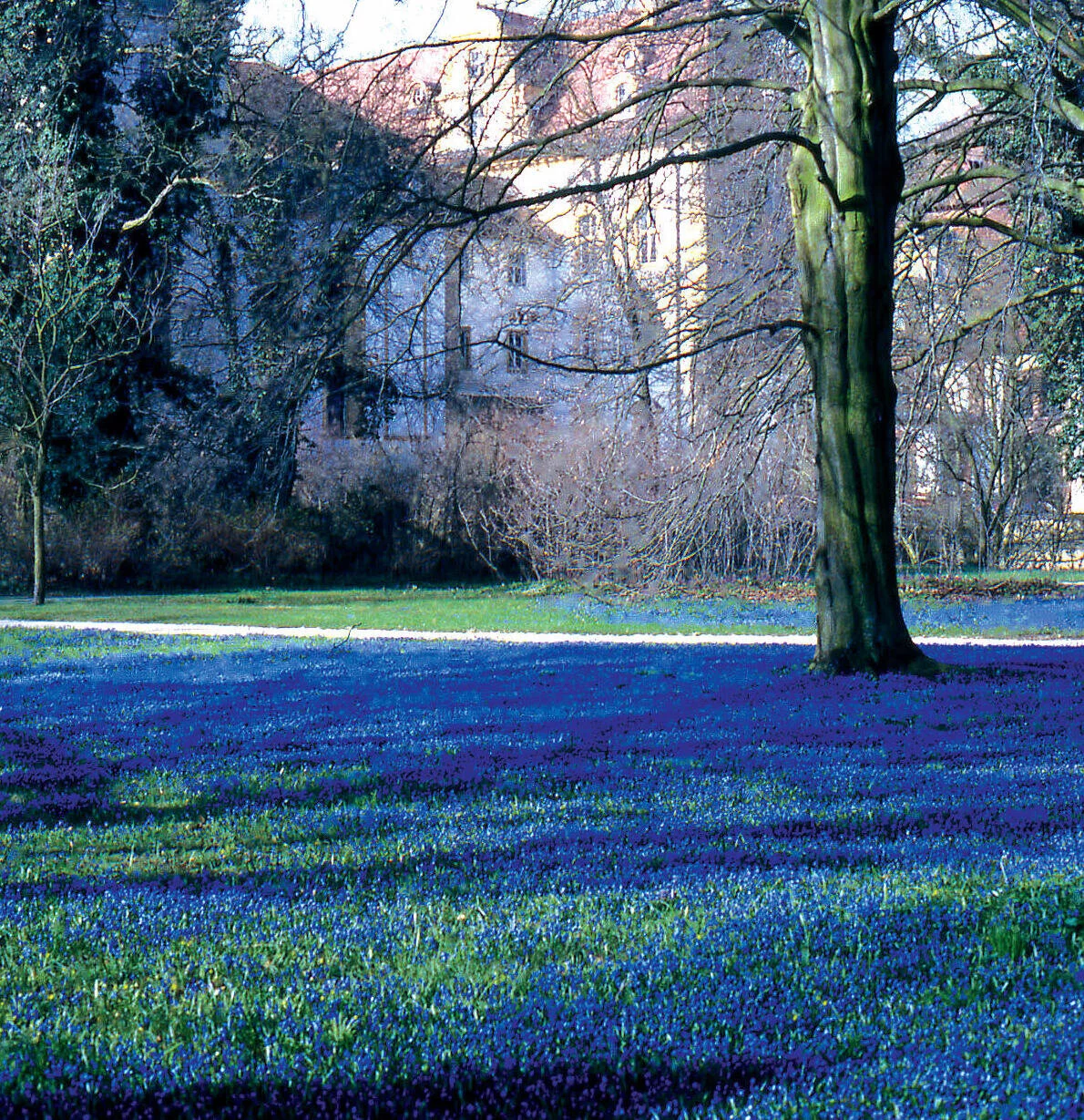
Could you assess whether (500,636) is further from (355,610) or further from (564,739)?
(564,739)

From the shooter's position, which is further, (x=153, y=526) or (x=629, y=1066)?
(x=153, y=526)

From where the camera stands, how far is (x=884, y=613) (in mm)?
12734

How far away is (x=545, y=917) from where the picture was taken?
4289 millimetres

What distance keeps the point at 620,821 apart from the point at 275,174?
14.0m

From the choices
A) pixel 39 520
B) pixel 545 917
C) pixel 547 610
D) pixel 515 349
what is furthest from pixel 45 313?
pixel 545 917

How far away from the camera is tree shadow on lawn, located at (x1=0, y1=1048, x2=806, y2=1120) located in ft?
9.29

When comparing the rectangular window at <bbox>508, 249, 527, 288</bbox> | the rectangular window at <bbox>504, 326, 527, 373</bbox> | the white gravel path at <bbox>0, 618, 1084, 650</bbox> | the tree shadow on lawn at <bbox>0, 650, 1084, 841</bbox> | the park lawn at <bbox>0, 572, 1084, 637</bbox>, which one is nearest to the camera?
the tree shadow on lawn at <bbox>0, 650, 1084, 841</bbox>

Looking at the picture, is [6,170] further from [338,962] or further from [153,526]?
[338,962]

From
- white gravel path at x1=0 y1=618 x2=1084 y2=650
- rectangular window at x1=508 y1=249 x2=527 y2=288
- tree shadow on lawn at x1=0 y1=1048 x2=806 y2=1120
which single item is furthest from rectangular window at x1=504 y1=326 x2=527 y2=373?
tree shadow on lawn at x1=0 y1=1048 x2=806 y2=1120

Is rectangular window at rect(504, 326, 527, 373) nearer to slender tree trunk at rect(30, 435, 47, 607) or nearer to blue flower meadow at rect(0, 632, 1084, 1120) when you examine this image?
blue flower meadow at rect(0, 632, 1084, 1120)

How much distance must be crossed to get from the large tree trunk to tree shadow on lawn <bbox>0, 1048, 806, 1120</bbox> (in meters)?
9.97

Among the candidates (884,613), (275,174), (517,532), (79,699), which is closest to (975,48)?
(884,613)

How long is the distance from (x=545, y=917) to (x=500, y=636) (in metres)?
13.7

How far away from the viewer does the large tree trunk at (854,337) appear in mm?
12758
